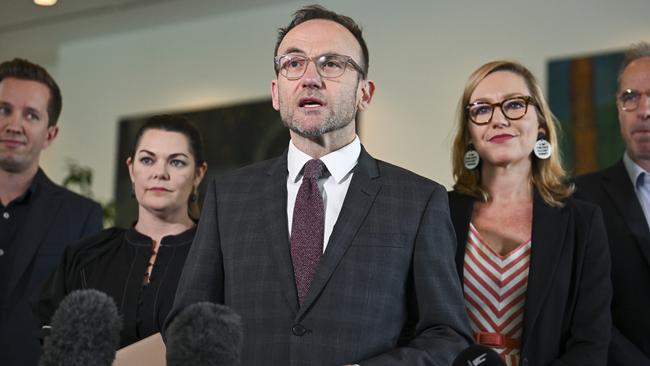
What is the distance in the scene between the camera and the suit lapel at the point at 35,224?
3281 mm

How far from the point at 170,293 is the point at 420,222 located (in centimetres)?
110

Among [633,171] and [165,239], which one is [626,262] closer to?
[633,171]

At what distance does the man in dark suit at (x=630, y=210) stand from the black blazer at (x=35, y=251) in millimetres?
2023

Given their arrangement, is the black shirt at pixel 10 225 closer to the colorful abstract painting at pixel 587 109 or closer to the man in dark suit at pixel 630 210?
the man in dark suit at pixel 630 210

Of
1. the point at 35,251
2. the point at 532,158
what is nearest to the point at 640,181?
the point at 532,158

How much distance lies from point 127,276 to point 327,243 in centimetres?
111

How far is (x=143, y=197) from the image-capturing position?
2.93 m

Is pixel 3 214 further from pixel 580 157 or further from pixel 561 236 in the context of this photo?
pixel 580 157

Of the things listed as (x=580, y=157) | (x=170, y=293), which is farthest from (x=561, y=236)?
(x=580, y=157)

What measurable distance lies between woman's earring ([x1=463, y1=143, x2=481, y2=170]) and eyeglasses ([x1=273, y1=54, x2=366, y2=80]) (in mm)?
807

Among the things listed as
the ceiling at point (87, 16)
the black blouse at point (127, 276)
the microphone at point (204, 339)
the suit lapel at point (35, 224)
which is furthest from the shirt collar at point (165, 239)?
the ceiling at point (87, 16)

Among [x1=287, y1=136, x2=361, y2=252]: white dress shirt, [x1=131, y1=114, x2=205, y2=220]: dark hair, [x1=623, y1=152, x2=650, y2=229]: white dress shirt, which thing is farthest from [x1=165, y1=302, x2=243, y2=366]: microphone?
[x1=623, y1=152, x2=650, y2=229]: white dress shirt

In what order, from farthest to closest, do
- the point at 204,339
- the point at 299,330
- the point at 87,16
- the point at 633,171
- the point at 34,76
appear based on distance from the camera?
the point at 87,16 < the point at 34,76 < the point at 633,171 < the point at 299,330 < the point at 204,339

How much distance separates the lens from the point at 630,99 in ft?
9.93
